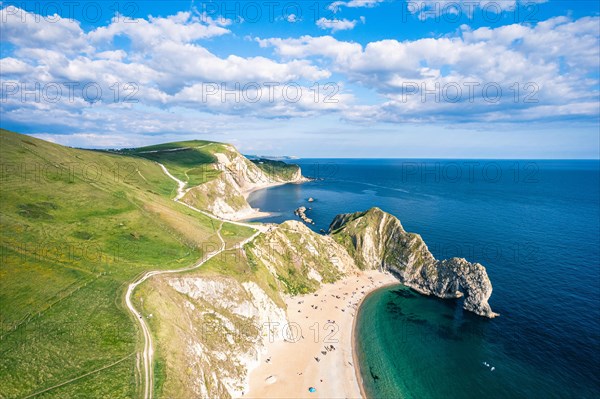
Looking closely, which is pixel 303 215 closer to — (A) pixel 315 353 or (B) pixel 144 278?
(A) pixel 315 353

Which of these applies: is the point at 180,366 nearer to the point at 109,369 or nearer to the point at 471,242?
the point at 109,369

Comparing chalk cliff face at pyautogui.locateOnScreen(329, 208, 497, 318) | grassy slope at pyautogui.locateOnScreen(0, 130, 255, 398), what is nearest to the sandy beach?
chalk cliff face at pyautogui.locateOnScreen(329, 208, 497, 318)

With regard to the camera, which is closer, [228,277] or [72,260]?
[72,260]

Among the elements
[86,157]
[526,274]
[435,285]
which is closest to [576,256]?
[526,274]

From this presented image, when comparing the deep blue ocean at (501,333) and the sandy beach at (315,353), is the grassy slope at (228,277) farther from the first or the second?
the deep blue ocean at (501,333)

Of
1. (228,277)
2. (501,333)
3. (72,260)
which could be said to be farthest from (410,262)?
(72,260)

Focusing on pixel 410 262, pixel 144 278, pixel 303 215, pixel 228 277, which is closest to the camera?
pixel 144 278
